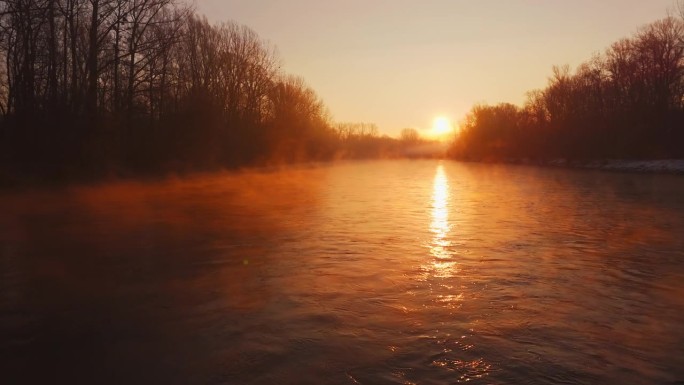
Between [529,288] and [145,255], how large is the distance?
22.9 feet

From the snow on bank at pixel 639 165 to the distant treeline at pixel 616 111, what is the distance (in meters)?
1.75

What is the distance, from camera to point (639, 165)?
1886 inches

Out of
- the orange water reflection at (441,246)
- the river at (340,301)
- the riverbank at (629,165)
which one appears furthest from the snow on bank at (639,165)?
the river at (340,301)

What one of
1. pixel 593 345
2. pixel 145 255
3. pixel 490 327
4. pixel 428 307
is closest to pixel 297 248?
pixel 145 255

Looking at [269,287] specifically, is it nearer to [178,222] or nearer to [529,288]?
[529,288]

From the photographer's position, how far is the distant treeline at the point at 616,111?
5122cm

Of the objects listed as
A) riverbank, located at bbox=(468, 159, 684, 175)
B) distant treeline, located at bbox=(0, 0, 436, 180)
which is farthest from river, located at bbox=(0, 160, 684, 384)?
riverbank, located at bbox=(468, 159, 684, 175)

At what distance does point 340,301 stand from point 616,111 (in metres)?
59.5

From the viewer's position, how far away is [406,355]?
522 centimetres

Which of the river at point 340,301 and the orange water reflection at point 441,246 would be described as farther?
the orange water reflection at point 441,246

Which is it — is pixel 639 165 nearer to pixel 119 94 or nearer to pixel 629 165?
pixel 629 165

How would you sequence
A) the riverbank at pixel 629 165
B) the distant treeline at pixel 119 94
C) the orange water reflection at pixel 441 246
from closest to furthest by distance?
the orange water reflection at pixel 441 246
the distant treeline at pixel 119 94
the riverbank at pixel 629 165

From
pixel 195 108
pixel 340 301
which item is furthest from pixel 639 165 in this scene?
pixel 340 301

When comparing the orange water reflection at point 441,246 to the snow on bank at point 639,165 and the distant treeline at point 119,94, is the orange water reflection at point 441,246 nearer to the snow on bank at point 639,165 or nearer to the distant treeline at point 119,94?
the distant treeline at point 119,94
